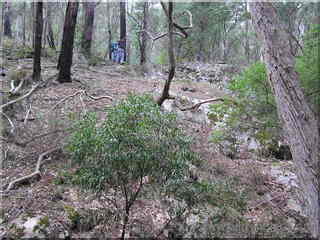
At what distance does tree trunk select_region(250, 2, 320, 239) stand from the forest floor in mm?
778

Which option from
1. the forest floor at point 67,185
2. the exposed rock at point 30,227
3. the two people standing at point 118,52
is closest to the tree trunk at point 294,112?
the forest floor at point 67,185

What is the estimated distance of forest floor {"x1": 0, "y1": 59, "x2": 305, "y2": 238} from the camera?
Result: 15.3ft

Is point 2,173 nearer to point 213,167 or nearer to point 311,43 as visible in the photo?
point 213,167

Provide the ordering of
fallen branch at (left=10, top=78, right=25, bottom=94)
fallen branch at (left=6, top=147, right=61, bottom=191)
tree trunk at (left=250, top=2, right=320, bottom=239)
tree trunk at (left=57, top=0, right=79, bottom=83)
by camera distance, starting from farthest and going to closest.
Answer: tree trunk at (left=57, top=0, right=79, bottom=83) < fallen branch at (left=10, top=78, right=25, bottom=94) < fallen branch at (left=6, top=147, right=61, bottom=191) < tree trunk at (left=250, top=2, right=320, bottom=239)

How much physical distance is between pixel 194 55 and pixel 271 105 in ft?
48.6

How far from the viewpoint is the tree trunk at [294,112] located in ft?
14.9

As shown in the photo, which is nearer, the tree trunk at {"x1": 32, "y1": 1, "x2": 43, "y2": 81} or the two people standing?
the tree trunk at {"x1": 32, "y1": 1, "x2": 43, "y2": 81}

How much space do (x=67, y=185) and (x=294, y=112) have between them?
11.6 feet

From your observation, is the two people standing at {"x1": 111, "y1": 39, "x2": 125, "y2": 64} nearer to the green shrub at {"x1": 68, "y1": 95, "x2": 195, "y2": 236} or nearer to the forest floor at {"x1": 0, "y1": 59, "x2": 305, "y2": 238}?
the forest floor at {"x1": 0, "y1": 59, "x2": 305, "y2": 238}

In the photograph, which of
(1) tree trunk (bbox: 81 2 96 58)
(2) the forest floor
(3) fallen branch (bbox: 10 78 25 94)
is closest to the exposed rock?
(2) the forest floor

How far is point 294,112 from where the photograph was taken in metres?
4.68

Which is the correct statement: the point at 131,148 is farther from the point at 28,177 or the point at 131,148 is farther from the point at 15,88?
the point at 15,88

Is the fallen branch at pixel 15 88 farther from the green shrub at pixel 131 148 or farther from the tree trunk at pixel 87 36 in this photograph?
the tree trunk at pixel 87 36

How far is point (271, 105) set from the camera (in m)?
7.32
